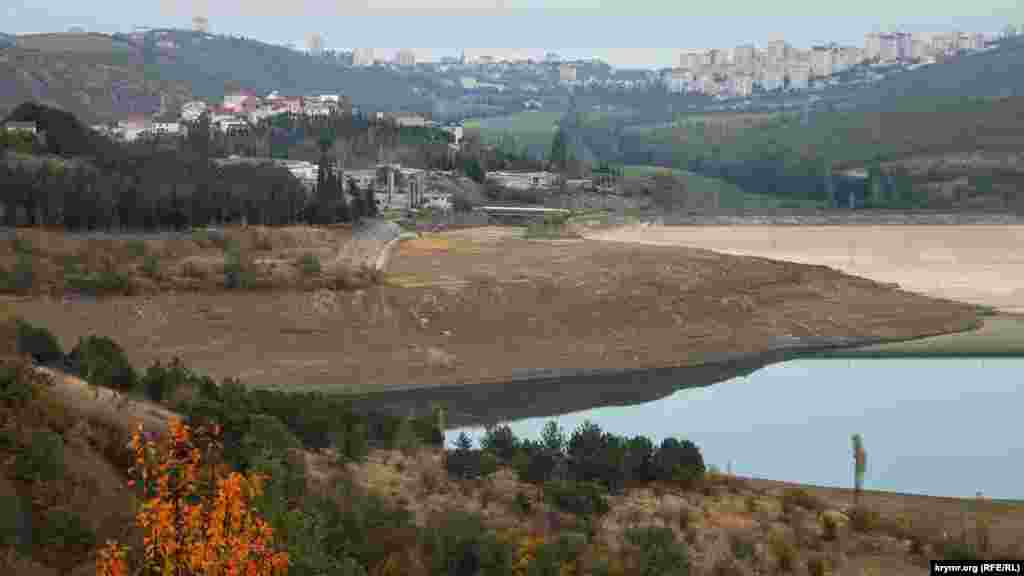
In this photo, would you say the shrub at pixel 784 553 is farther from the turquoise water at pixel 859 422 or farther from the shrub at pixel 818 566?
the turquoise water at pixel 859 422

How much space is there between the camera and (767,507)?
50.4 ft

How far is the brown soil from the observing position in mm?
27344

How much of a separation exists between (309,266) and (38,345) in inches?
549

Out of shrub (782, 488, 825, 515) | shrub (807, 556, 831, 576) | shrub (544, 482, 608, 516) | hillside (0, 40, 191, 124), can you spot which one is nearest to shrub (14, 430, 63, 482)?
shrub (544, 482, 608, 516)

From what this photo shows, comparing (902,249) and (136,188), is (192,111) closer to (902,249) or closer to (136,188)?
(902,249)

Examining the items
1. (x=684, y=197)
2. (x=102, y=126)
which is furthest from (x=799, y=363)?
(x=102, y=126)

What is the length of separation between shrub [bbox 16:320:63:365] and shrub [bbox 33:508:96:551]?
807 cm

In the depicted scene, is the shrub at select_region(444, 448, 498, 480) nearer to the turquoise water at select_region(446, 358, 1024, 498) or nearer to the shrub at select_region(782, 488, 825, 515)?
the shrub at select_region(782, 488, 825, 515)

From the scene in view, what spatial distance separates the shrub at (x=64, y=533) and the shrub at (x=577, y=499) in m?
5.28

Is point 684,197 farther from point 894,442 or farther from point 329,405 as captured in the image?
point 329,405

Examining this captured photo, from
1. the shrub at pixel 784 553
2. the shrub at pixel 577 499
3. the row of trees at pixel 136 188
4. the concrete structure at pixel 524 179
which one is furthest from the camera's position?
the concrete structure at pixel 524 179

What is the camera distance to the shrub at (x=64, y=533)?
9.60m

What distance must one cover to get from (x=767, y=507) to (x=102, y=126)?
63.7 m

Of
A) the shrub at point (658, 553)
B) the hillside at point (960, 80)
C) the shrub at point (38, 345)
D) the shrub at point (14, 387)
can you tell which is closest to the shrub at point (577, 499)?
the shrub at point (658, 553)
